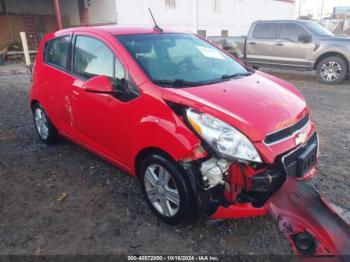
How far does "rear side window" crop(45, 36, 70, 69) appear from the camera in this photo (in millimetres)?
3850

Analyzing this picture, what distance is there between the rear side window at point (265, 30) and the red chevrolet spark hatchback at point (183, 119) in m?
6.98

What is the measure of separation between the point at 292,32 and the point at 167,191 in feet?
28.1

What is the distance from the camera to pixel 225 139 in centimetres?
230

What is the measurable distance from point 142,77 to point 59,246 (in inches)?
63.2

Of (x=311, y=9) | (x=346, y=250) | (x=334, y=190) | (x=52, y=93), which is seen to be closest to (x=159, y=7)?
(x=52, y=93)

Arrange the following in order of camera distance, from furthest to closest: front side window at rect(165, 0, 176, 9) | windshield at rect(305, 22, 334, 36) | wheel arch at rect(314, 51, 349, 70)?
front side window at rect(165, 0, 176, 9) → windshield at rect(305, 22, 334, 36) → wheel arch at rect(314, 51, 349, 70)

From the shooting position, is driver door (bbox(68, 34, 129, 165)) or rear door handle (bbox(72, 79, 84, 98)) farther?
rear door handle (bbox(72, 79, 84, 98))

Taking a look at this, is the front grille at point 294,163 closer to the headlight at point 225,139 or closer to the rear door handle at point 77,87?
the headlight at point 225,139

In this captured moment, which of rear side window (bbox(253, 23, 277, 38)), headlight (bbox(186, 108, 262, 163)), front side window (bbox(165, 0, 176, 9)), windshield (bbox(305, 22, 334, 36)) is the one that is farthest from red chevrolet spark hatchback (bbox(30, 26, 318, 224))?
front side window (bbox(165, 0, 176, 9))

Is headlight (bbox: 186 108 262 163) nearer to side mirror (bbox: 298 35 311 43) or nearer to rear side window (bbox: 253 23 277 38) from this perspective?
side mirror (bbox: 298 35 311 43)

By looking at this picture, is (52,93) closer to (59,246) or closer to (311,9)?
(59,246)

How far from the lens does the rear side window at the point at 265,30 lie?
9953 mm

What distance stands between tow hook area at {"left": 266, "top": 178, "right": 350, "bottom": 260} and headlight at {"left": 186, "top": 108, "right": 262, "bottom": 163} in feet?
1.14

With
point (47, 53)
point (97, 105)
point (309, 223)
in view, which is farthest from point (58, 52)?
point (309, 223)
